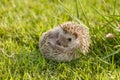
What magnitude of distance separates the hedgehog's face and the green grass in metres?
0.18

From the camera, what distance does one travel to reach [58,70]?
356cm

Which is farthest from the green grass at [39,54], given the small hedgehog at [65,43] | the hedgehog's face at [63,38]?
the hedgehog's face at [63,38]

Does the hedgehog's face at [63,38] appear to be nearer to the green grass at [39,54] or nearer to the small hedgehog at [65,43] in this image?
the small hedgehog at [65,43]

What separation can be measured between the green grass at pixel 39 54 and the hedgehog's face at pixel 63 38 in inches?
7.1

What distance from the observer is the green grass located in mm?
3477

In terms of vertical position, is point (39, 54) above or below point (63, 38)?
below

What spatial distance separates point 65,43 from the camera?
141 inches

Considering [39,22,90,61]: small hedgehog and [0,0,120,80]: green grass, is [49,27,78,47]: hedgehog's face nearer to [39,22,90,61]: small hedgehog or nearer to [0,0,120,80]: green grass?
[39,22,90,61]: small hedgehog

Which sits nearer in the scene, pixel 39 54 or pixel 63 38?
pixel 63 38

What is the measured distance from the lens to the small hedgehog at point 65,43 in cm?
356

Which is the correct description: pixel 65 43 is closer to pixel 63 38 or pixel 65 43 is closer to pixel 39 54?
pixel 63 38

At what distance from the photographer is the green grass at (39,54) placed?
3477 mm

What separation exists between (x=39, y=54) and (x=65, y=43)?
352 mm

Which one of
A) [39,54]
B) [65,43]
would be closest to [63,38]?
[65,43]
